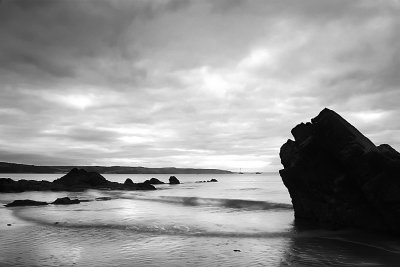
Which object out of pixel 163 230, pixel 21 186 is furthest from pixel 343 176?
pixel 21 186

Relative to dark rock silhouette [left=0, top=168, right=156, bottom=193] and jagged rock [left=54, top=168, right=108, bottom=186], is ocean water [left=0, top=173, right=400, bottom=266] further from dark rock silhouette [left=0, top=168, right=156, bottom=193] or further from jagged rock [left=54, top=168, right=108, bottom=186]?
jagged rock [left=54, top=168, right=108, bottom=186]

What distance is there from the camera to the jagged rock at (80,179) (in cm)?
8019

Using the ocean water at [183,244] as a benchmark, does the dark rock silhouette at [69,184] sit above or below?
above

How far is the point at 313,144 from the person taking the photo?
2400 cm

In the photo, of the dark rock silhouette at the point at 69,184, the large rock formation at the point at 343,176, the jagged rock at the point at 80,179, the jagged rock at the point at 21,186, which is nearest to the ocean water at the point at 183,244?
the large rock formation at the point at 343,176

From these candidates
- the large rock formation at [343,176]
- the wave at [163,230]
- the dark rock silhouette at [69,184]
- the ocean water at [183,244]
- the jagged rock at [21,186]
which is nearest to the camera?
the ocean water at [183,244]

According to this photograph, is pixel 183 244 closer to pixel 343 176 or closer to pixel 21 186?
pixel 343 176

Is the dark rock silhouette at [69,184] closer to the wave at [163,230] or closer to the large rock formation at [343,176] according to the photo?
the wave at [163,230]

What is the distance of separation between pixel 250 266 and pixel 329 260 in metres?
4.02

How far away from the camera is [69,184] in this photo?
3105 inches

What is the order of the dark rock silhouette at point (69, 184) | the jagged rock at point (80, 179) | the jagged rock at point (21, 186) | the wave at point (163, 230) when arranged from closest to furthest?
the wave at point (163, 230) → the jagged rock at point (21, 186) → the dark rock silhouette at point (69, 184) → the jagged rock at point (80, 179)

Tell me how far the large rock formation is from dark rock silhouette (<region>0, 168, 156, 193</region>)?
Result: 193 ft

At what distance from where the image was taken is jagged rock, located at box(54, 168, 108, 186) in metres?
80.2

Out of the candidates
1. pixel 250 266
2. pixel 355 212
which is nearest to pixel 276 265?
pixel 250 266
